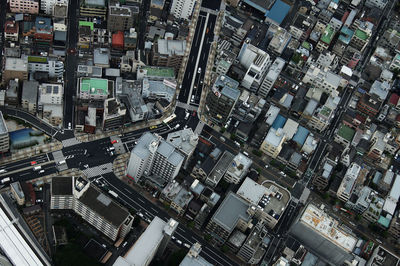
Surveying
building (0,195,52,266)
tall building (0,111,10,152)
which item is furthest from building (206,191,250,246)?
tall building (0,111,10,152)

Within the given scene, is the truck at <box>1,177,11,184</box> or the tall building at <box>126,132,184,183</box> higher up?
the tall building at <box>126,132,184,183</box>

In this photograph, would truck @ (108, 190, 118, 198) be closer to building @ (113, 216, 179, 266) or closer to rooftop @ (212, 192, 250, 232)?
building @ (113, 216, 179, 266)

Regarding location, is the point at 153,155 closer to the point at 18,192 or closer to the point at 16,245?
the point at 18,192

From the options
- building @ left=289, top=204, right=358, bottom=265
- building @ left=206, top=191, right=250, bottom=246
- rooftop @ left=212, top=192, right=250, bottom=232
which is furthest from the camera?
building @ left=289, top=204, right=358, bottom=265

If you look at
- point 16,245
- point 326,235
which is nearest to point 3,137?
point 16,245

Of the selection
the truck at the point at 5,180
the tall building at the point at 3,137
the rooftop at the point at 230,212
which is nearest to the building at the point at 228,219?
the rooftop at the point at 230,212

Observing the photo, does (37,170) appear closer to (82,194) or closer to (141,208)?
(82,194)
